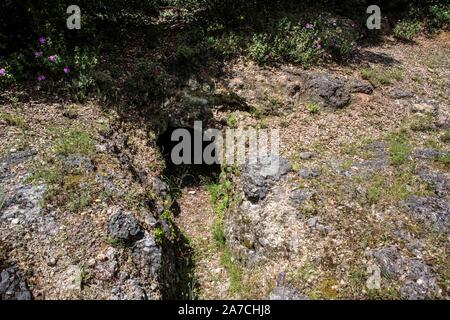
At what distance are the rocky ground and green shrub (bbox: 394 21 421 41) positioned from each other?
4.51m

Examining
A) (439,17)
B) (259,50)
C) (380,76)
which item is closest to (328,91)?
(380,76)

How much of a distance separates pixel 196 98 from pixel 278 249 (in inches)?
183

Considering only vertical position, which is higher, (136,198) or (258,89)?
(258,89)

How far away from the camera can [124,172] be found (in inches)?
265

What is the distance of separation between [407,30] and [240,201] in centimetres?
1050

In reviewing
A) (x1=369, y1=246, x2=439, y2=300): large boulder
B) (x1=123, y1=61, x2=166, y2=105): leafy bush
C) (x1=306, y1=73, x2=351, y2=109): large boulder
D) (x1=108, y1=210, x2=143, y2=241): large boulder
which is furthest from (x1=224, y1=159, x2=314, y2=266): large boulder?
(x1=123, y1=61, x2=166, y2=105): leafy bush

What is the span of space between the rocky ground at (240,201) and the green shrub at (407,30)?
4511mm

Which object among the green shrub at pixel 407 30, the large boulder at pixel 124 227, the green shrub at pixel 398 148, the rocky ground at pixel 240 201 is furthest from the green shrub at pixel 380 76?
the large boulder at pixel 124 227

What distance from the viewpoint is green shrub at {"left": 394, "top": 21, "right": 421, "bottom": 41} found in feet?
42.9

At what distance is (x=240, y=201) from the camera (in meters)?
7.20

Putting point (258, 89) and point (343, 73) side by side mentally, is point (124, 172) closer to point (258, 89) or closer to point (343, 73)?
point (258, 89)

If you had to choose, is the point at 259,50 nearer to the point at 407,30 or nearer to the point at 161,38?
the point at 161,38

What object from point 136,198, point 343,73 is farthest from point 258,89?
point 136,198

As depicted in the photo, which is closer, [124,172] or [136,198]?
[136,198]
